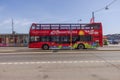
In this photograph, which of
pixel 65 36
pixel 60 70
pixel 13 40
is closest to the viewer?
pixel 60 70

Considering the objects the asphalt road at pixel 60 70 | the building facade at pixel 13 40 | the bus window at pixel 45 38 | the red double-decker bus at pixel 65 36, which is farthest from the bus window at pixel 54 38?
the building facade at pixel 13 40

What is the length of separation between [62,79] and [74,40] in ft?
92.3

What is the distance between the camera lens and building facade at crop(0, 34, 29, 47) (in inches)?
2431

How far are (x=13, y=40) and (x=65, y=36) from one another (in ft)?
79.8

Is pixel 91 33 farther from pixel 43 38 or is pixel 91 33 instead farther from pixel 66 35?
pixel 43 38

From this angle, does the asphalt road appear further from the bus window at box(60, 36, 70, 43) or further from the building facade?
the building facade

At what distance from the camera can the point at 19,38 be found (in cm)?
6247

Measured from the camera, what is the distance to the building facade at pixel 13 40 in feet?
203

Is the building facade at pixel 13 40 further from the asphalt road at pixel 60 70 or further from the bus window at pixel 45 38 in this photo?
the asphalt road at pixel 60 70

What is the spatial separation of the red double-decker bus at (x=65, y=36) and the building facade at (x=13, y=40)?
2169cm

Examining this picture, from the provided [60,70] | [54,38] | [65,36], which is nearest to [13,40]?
[54,38]

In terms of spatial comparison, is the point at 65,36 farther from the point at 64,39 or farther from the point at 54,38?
the point at 54,38

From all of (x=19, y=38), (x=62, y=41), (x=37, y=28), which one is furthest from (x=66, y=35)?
(x=19, y=38)

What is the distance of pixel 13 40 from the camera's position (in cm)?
6200
